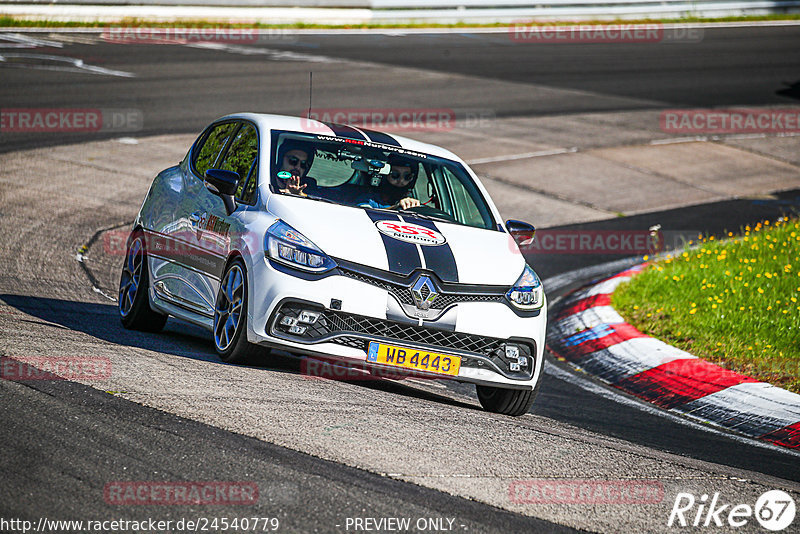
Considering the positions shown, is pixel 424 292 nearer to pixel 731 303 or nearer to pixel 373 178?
pixel 373 178

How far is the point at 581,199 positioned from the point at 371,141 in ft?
25.0

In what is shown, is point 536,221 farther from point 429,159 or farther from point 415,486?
point 415,486

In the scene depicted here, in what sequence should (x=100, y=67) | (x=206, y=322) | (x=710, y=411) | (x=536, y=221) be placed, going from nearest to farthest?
(x=206, y=322)
(x=710, y=411)
(x=536, y=221)
(x=100, y=67)

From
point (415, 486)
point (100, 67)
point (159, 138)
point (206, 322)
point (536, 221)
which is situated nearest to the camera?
point (415, 486)

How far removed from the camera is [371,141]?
800 cm

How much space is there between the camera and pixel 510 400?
Result: 7.07 metres

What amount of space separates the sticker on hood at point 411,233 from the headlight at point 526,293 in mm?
538

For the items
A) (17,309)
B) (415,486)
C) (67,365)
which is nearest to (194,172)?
(17,309)

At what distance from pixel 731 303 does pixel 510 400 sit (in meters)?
3.55

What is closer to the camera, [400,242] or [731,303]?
[400,242]
